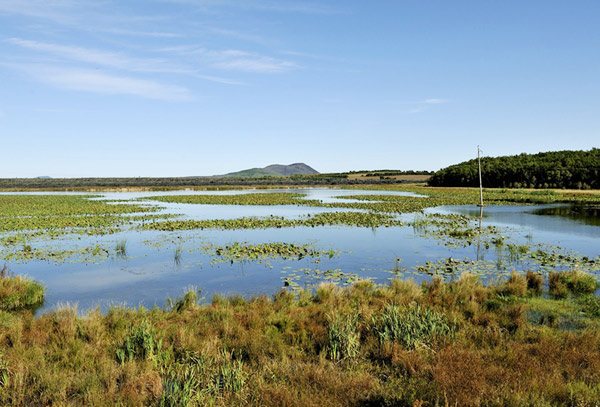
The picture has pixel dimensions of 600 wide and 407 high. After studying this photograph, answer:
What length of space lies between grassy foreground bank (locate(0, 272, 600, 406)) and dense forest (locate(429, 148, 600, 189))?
82.6 meters

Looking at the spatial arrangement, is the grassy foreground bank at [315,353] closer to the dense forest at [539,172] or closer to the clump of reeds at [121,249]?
the clump of reeds at [121,249]

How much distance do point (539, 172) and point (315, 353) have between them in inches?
3752

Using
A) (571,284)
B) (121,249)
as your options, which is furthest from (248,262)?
(571,284)

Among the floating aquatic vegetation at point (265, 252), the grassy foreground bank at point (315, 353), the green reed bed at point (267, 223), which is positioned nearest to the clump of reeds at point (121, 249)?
the floating aquatic vegetation at point (265, 252)

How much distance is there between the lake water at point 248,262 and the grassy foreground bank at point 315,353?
256 cm

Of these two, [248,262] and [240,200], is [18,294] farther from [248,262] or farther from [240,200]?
[240,200]

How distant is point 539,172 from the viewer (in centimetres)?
8575

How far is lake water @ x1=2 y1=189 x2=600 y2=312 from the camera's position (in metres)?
14.0

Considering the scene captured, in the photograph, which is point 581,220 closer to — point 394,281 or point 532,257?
point 532,257

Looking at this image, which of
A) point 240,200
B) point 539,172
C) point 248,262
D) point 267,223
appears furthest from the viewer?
point 539,172

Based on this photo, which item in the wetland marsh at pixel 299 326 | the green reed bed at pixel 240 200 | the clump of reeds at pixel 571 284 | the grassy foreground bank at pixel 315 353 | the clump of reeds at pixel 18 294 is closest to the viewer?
the grassy foreground bank at pixel 315 353

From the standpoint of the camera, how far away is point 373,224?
30500 mm

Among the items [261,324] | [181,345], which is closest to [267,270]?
[261,324]

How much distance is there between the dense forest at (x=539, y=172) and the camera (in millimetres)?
77812
